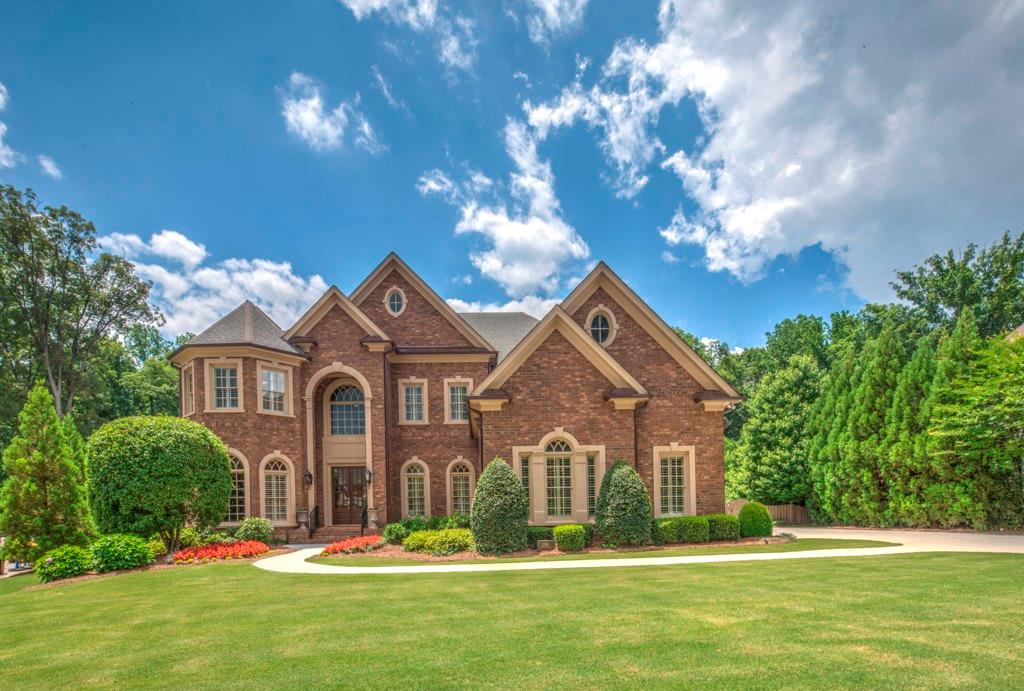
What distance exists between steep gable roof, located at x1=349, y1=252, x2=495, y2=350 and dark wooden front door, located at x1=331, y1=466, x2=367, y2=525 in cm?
663

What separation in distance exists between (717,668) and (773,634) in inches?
55.4

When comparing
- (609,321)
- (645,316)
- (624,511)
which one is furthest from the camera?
(609,321)

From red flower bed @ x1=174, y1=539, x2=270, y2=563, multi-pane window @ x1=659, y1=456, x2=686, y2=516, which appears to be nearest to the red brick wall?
multi-pane window @ x1=659, y1=456, x2=686, y2=516

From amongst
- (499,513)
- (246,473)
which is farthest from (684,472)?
(246,473)

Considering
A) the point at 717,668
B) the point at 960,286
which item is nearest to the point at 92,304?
the point at 717,668

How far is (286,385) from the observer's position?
19.6 m

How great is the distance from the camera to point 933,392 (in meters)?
19.2

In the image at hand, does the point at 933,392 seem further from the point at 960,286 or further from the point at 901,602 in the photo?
the point at 960,286

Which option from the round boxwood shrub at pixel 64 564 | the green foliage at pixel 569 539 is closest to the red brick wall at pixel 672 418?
the green foliage at pixel 569 539

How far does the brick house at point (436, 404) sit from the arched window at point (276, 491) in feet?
0.15

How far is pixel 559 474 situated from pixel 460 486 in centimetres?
723

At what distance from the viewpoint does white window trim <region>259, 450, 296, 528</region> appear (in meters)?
18.5

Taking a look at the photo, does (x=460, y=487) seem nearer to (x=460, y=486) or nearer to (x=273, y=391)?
(x=460, y=486)

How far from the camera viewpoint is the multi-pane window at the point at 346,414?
21.3 m
